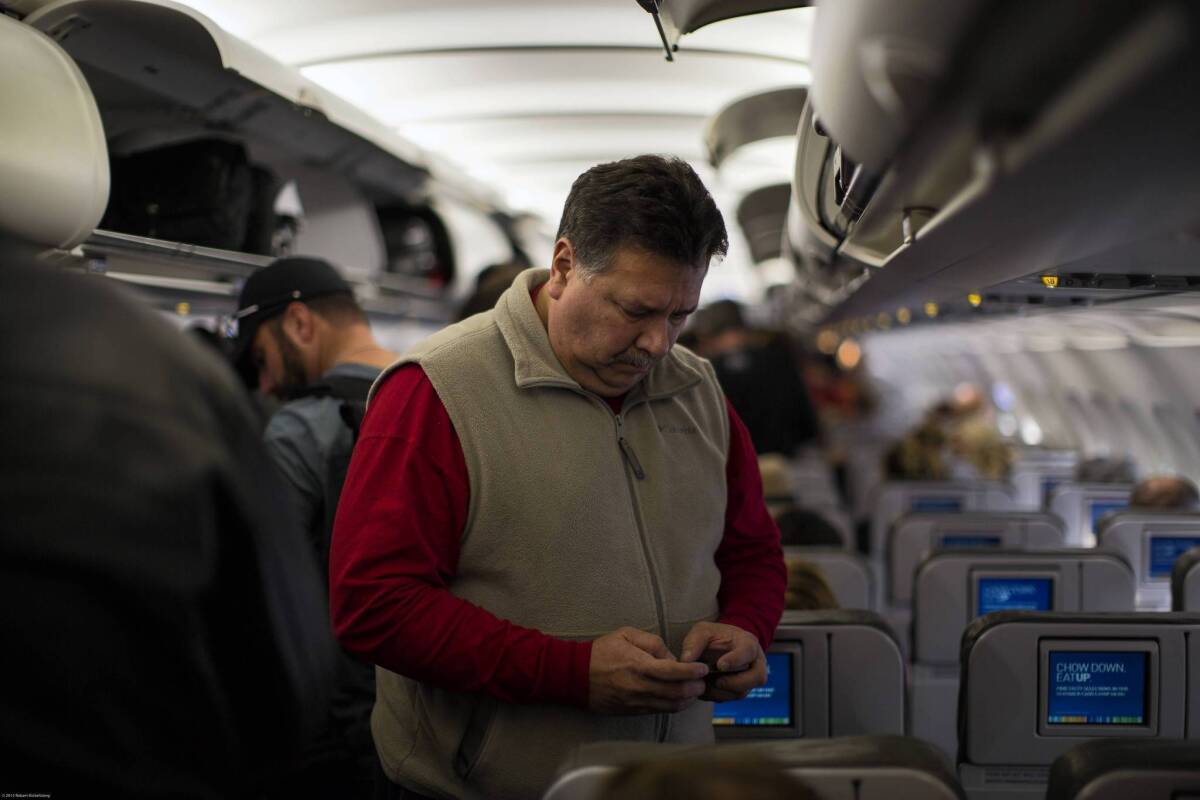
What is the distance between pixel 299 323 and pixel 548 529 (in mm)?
1679

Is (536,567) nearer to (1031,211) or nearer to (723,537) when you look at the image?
(723,537)

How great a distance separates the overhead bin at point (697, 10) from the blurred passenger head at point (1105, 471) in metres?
6.08

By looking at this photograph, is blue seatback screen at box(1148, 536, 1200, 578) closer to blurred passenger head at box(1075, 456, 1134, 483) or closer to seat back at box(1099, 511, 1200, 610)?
seat back at box(1099, 511, 1200, 610)

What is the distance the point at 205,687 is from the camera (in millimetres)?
1203

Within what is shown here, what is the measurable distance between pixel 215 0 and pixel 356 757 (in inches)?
104

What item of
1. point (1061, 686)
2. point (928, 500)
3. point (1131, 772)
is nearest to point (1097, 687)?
point (1061, 686)

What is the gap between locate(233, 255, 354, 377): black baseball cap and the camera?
354cm

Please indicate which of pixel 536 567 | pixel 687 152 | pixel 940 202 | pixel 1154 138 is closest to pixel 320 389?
pixel 536 567

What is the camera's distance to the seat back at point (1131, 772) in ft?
5.29

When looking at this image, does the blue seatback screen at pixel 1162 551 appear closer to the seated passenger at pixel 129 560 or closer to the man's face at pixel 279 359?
the man's face at pixel 279 359

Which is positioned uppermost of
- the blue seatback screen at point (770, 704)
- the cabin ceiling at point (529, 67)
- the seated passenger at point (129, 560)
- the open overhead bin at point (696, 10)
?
the cabin ceiling at point (529, 67)

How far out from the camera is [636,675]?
81.7 inches

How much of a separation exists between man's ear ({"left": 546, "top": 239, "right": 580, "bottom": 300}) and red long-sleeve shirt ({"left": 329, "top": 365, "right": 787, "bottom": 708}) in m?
0.33

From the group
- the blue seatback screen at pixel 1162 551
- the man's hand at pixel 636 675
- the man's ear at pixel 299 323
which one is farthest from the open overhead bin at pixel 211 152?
the blue seatback screen at pixel 1162 551
